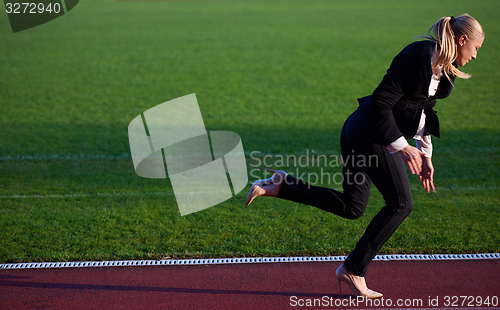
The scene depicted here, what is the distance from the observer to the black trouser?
313 cm

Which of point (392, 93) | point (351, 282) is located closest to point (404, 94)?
point (392, 93)

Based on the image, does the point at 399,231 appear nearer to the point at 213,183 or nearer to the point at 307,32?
the point at 213,183

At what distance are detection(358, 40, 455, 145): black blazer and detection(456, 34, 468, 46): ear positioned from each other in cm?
16

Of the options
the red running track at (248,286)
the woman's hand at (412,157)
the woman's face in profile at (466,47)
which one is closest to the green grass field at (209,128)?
the red running track at (248,286)

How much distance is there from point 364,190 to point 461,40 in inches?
45.3

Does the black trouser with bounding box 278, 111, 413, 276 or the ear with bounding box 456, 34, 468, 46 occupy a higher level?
the ear with bounding box 456, 34, 468, 46

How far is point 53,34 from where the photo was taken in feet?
70.5

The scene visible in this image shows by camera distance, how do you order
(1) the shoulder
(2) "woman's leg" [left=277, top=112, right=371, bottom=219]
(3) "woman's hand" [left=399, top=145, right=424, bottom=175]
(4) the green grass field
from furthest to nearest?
(4) the green grass field, (2) "woman's leg" [left=277, top=112, right=371, bottom=219], (3) "woman's hand" [left=399, top=145, right=424, bottom=175], (1) the shoulder

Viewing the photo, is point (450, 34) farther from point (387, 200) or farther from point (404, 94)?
point (387, 200)

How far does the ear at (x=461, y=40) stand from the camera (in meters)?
2.91

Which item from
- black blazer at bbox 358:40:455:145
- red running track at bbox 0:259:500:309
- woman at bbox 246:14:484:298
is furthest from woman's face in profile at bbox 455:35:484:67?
red running track at bbox 0:259:500:309

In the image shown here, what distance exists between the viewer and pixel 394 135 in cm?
299

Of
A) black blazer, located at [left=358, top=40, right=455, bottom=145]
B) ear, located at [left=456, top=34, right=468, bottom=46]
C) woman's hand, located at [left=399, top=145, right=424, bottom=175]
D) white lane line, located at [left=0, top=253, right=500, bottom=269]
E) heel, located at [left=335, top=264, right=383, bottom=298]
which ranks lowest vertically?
white lane line, located at [left=0, top=253, right=500, bottom=269]

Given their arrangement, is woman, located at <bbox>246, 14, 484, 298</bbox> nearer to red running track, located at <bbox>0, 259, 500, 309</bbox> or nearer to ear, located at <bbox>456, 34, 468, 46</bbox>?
ear, located at <bbox>456, 34, 468, 46</bbox>
